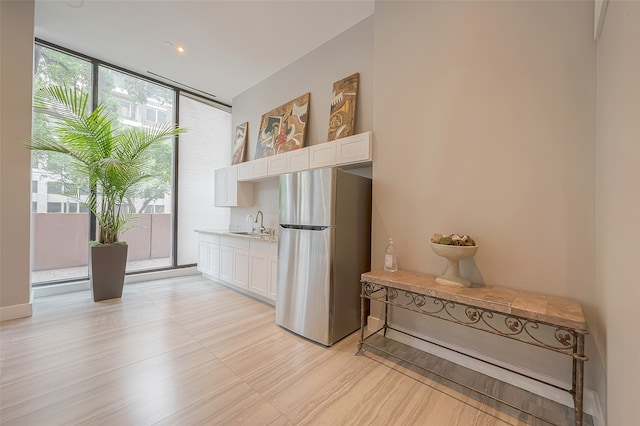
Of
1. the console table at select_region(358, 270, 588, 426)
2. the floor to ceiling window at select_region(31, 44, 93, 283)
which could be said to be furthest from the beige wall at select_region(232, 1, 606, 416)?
the floor to ceiling window at select_region(31, 44, 93, 283)

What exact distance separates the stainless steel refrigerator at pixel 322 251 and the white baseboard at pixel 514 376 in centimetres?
66

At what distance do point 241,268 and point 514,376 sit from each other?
10.3 feet

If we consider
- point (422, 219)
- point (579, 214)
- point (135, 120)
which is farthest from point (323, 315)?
point (135, 120)

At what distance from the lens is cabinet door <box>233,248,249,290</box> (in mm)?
3461

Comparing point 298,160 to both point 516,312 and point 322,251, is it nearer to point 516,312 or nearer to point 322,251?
point 322,251

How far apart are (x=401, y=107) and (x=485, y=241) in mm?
1397

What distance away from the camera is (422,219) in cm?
219

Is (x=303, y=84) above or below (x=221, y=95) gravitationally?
below

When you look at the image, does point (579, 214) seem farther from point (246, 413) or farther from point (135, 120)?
point (135, 120)

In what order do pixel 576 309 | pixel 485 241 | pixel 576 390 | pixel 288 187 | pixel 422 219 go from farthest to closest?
pixel 288 187 → pixel 422 219 → pixel 485 241 → pixel 576 309 → pixel 576 390

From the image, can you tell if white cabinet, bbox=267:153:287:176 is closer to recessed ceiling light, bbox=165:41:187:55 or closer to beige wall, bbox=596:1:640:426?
recessed ceiling light, bbox=165:41:187:55

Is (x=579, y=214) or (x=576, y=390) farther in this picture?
(x=579, y=214)

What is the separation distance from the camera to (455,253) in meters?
1.72

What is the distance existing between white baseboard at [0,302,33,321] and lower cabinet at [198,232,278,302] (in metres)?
1.99
